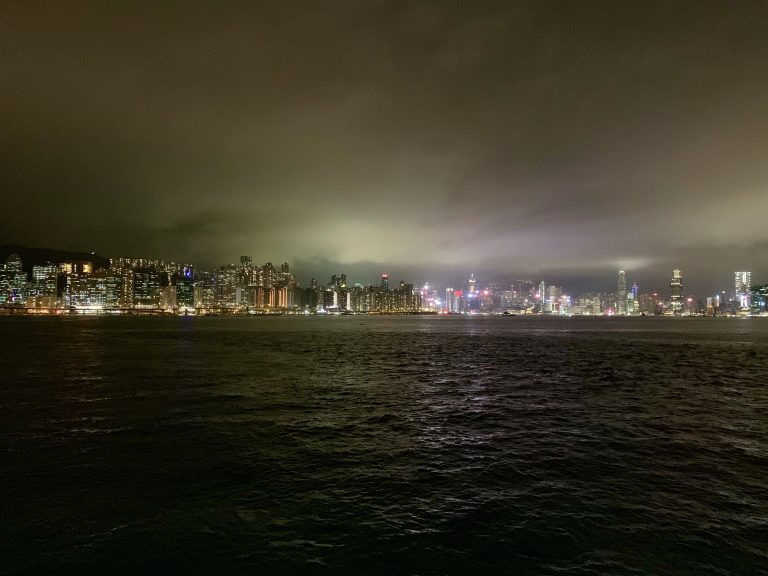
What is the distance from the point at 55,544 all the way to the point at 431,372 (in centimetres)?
3909

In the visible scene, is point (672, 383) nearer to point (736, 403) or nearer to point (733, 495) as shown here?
point (736, 403)

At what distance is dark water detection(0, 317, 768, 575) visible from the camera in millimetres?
11430

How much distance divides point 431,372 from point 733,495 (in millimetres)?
33926

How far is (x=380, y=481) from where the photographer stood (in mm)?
16469

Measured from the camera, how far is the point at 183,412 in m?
27.7

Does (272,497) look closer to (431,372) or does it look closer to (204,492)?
(204,492)

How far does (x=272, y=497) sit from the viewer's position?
14812mm

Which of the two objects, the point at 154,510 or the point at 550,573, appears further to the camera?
the point at 154,510

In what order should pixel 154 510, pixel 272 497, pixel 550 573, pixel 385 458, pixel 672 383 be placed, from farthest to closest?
1. pixel 672 383
2. pixel 385 458
3. pixel 272 497
4. pixel 154 510
5. pixel 550 573

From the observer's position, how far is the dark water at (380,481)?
37.5ft

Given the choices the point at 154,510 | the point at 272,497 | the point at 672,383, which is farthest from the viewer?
the point at 672,383

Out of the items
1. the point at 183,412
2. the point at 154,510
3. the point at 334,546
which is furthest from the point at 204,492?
the point at 183,412

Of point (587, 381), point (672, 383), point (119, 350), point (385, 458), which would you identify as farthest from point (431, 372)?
point (119, 350)

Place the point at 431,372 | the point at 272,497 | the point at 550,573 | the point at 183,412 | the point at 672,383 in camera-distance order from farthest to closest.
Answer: the point at 431,372 → the point at 672,383 → the point at 183,412 → the point at 272,497 → the point at 550,573
